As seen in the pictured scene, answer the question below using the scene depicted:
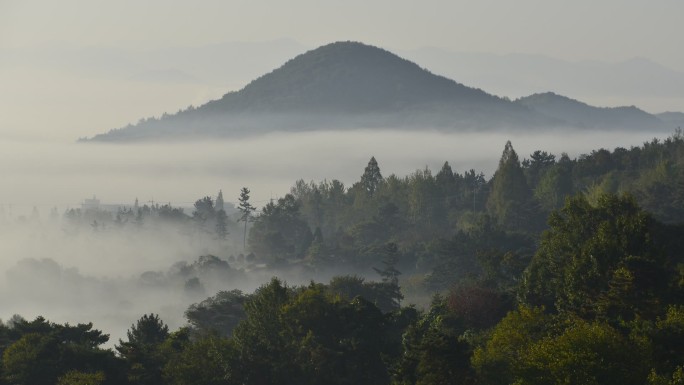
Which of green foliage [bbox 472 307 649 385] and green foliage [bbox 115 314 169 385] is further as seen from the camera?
green foliage [bbox 115 314 169 385]

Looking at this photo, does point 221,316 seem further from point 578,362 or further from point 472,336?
point 578,362

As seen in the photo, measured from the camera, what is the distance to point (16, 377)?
88125 millimetres

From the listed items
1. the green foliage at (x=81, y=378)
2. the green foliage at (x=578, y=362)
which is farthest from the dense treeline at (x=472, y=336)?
the green foliage at (x=81, y=378)

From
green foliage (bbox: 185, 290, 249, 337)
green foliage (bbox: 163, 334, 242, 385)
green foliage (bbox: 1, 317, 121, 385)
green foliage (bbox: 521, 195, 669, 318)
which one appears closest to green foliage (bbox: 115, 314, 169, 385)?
green foliage (bbox: 163, 334, 242, 385)

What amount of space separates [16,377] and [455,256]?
9795cm

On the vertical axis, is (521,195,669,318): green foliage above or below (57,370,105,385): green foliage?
above

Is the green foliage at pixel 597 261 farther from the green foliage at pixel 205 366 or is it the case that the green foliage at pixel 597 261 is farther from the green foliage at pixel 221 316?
the green foliage at pixel 221 316

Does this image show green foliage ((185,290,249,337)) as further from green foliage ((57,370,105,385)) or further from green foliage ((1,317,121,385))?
green foliage ((57,370,105,385))

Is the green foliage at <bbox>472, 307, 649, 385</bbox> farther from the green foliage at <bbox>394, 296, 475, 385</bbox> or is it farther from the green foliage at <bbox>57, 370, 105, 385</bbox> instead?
the green foliage at <bbox>57, 370, 105, 385</bbox>

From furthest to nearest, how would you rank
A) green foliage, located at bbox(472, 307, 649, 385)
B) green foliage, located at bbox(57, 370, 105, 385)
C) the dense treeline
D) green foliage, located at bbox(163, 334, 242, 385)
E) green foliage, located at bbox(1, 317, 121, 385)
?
1. green foliage, located at bbox(1, 317, 121, 385)
2. green foliage, located at bbox(163, 334, 242, 385)
3. green foliage, located at bbox(57, 370, 105, 385)
4. the dense treeline
5. green foliage, located at bbox(472, 307, 649, 385)

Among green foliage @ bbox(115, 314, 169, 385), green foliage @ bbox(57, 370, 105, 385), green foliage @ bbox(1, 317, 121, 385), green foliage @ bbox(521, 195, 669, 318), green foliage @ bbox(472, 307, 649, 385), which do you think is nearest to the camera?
green foliage @ bbox(472, 307, 649, 385)

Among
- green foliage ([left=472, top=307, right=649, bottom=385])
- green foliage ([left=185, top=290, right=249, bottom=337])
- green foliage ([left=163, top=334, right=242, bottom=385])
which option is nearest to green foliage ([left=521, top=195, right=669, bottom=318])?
green foliage ([left=472, top=307, right=649, bottom=385])

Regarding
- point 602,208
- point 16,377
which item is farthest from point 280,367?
point 602,208

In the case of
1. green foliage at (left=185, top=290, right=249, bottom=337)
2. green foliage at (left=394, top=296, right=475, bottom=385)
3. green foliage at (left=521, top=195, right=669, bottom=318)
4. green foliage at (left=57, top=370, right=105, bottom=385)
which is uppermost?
green foliage at (left=521, top=195, right=669, bottom=318)
